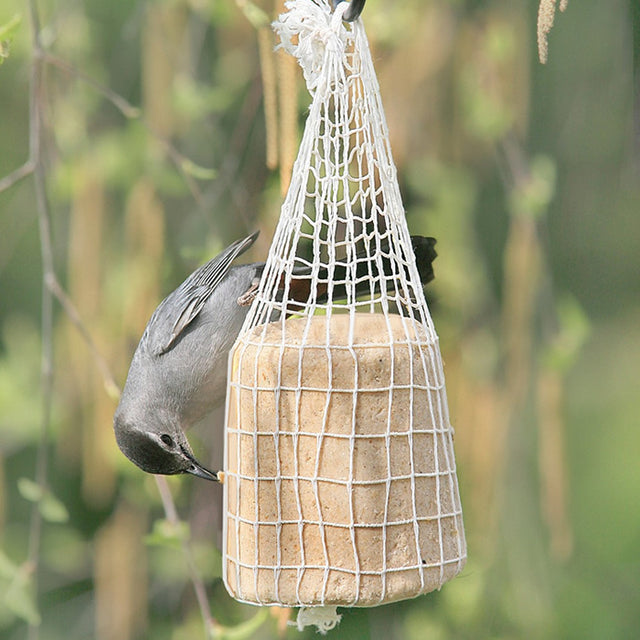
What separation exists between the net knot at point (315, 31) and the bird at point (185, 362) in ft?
2.41

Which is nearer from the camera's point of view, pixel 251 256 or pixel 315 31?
pixel 315 31

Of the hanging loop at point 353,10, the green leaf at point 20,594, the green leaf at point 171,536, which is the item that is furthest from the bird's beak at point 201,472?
the hanging loop at point 353,10

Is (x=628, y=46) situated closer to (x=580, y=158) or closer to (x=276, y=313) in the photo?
(x=580, y=158)

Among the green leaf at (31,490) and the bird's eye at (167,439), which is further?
the green leaf at (31,490)

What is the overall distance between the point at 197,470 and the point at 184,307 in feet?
1.71

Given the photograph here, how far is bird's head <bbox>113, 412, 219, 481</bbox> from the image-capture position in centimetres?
264

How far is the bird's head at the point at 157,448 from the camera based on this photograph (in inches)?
104

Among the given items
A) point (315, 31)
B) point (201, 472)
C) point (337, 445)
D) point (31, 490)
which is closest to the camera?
point (337, 445)

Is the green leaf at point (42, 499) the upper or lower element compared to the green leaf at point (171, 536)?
upper

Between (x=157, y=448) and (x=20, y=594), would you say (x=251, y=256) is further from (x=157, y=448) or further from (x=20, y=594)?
(x=20, y=594)

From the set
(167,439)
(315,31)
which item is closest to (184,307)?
(167,439)

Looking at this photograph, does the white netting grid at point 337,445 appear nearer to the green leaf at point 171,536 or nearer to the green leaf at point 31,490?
the green leaf at point 171,536

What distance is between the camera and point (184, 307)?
284cm

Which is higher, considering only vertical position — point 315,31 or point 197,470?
point 315,31
